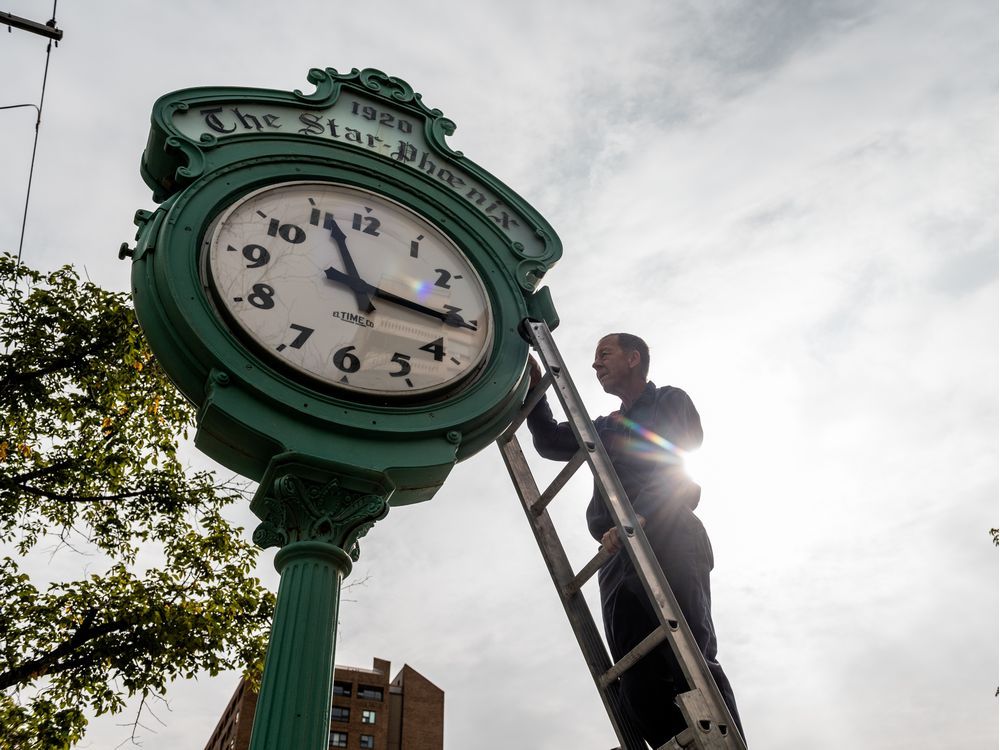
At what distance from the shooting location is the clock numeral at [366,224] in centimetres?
357

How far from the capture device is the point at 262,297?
3.04 m

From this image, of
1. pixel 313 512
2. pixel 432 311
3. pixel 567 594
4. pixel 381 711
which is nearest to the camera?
pixel 313 512

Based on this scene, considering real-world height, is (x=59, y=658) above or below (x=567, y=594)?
above

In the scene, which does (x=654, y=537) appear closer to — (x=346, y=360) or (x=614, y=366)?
(x=614, y=366)

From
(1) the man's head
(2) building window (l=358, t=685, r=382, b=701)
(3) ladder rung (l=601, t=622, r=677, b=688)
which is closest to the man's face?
(1) the man's head

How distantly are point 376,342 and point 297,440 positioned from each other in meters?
0.60

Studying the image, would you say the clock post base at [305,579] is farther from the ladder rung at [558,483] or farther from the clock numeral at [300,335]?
the ladder rung at [558,483]

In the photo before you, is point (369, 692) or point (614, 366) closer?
point (614, 366)

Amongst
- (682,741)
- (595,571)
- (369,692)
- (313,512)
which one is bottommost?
(682,741)

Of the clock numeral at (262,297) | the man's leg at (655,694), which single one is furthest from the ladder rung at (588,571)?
the clock numeral at (262,297)

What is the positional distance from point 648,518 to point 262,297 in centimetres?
188

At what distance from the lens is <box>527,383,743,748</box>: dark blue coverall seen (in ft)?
10.3

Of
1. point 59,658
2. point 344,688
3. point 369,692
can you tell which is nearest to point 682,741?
point 59,658

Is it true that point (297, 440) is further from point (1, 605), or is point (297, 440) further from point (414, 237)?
point (1, 605)
